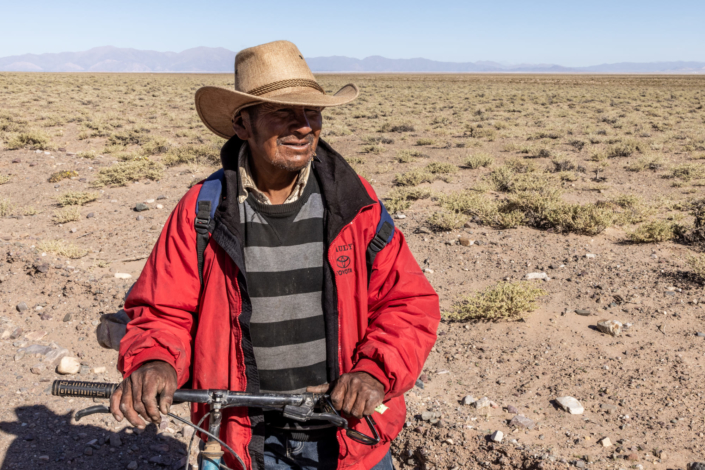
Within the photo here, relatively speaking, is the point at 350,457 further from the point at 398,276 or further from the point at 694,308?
the point at 694,308

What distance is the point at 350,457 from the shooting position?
173cm

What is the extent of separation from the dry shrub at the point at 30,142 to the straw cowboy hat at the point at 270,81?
1297cm

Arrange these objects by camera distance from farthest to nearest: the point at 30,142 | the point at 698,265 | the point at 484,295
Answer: the point at 30,142
the point at 698,265
the point at 484,295

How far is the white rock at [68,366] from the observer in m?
3.96

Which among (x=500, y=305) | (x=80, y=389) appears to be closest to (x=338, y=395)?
(x=80, y=389)

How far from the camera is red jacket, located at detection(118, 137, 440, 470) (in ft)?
5.25

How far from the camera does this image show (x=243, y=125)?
1.91 meters

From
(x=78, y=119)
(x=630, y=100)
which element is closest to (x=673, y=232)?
(x=78, y=119)

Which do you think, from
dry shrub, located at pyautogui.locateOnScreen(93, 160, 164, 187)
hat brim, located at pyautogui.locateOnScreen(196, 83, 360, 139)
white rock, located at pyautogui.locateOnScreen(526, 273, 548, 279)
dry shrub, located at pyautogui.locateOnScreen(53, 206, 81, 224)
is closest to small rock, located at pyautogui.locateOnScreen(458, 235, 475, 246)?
white rock, located at pyautogui.locateOnScreen(526, 273, 548, 279)

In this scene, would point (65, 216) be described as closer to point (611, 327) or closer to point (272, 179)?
Answer: point (272, 179)

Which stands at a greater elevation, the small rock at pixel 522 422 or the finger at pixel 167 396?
the finger at pixel 167 396

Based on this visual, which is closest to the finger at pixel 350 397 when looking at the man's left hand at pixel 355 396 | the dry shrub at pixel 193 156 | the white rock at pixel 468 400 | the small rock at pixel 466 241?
the man's left hand at pixel 355 396

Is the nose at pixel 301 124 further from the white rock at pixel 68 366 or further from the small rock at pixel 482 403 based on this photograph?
the white rock at pixel 68 366

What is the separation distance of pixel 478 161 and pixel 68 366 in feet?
31.1
